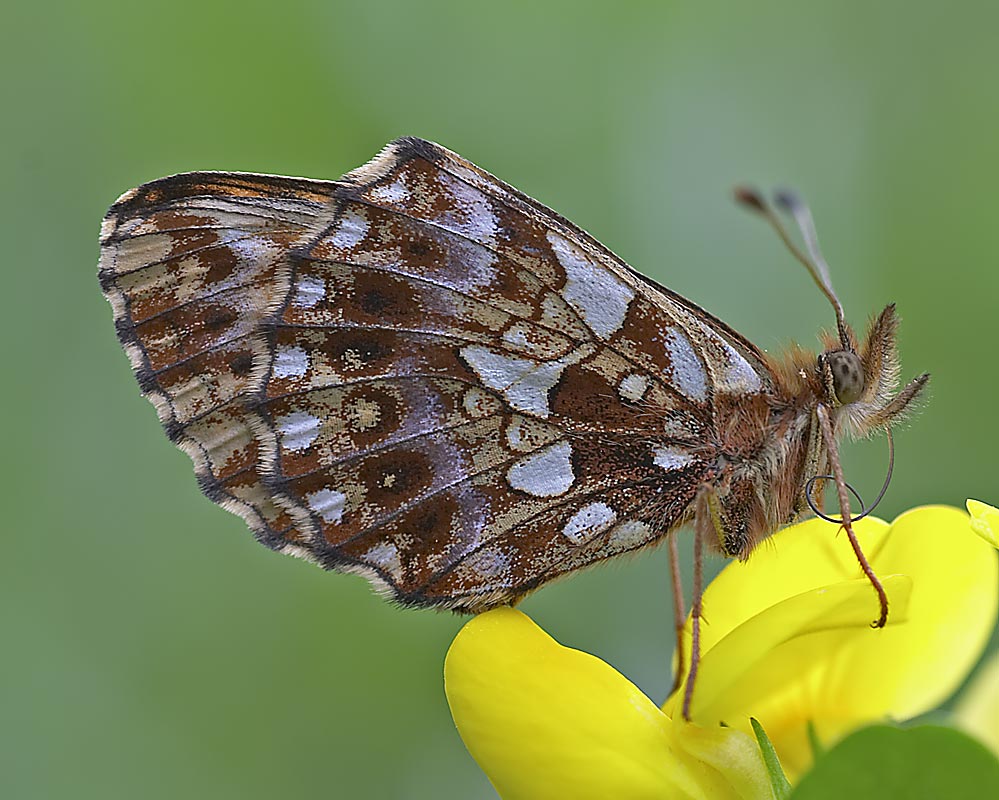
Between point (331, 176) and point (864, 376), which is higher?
point (331, 176)

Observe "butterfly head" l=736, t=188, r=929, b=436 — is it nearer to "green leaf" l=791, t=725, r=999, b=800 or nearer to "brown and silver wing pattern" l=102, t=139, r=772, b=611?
"brown and silver wing pattern" l=102, t=139, r=772, b=611

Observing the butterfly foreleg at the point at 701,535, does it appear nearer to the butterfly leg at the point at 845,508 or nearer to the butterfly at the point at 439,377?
the butterfly at the point at 439,377

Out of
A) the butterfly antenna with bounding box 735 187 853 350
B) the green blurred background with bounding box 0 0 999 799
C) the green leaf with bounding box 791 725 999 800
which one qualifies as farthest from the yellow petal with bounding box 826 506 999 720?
the green blurred background with bounding box 0 0 999 799

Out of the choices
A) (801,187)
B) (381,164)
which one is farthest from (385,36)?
(381,164)

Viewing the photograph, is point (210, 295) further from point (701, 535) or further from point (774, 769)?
point (774, 769)

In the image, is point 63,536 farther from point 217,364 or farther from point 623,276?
point 623,276

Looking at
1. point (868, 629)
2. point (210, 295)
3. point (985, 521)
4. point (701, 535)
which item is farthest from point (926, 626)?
point (210, 295)
